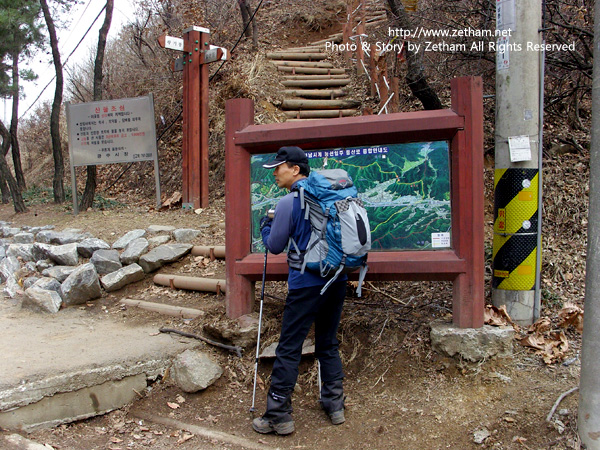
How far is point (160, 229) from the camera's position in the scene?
A: 7.55m

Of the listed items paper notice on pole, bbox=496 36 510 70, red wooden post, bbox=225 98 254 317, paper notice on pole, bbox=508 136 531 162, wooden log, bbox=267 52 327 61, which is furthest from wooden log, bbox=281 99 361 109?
paper notice on pole, bbox=508 136 531 162

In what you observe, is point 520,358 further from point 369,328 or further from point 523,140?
point 523,140

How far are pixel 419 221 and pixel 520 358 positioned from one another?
1.35m

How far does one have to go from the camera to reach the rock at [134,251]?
262 inches

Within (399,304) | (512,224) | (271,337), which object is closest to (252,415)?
(271,337)

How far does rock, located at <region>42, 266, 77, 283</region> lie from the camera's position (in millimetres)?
6402

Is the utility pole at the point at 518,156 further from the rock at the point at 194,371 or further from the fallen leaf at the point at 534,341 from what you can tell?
the rock at the point at 194,371

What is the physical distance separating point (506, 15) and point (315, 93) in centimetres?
760

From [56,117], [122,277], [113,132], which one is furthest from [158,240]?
[56,117]

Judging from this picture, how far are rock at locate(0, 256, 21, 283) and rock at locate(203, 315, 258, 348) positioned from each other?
3875 mm

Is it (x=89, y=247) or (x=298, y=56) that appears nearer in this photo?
(x=89, y=247)

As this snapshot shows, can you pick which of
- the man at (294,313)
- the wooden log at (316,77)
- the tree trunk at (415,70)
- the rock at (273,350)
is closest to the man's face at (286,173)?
the man at (294,313)

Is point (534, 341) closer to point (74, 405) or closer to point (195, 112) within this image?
point (74, 405)

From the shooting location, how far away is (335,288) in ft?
12.0
